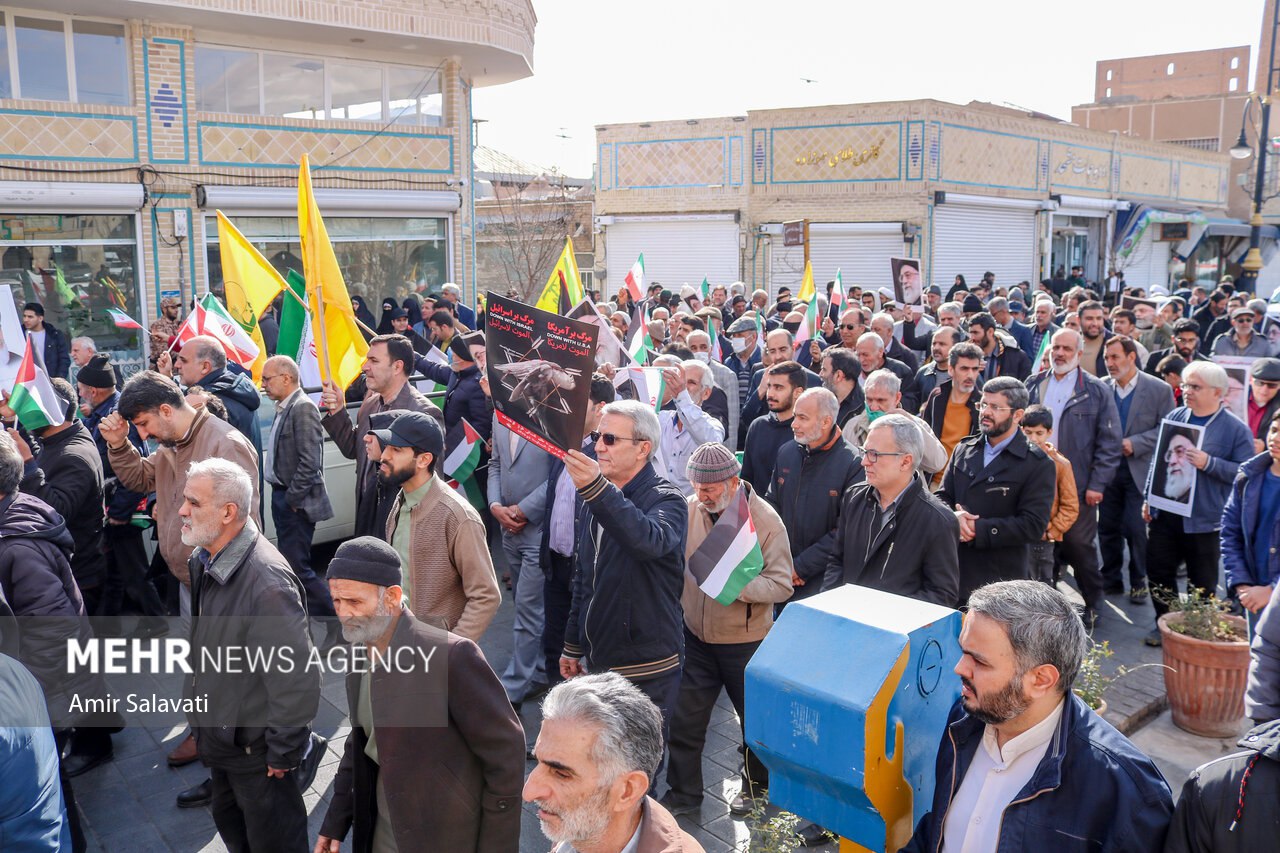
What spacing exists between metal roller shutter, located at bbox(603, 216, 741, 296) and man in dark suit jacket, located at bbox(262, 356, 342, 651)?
23454 mm

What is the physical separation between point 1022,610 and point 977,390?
17.3 feet

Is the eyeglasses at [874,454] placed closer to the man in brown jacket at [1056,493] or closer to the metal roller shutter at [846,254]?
the man in brown jacket at [1056,493]

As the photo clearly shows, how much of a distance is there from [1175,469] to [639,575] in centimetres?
445

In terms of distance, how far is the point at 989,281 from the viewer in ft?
75.9

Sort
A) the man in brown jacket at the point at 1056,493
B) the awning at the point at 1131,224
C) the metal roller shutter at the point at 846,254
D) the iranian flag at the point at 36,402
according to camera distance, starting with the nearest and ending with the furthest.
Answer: the iranian flag at the point at 36,402 < the man in brown jacket at the point at 1056,493 < the metal roller shutter at the point at 846,254 < the awning at the point at 1131,224

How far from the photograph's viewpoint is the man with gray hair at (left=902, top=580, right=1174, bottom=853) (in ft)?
8.48

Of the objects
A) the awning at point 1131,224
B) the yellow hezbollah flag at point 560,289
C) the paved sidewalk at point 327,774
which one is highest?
the awning at point 1131,224

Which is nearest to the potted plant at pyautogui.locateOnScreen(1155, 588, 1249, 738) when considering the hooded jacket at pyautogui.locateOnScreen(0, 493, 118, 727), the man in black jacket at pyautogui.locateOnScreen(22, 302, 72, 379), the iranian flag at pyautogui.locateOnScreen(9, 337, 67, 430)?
the hooded jacket at pyautogui.locateOnScreen(0, 493, 118, 727)

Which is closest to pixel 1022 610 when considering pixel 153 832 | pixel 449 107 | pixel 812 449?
pixel 812 449

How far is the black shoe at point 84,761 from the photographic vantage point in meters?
5.44

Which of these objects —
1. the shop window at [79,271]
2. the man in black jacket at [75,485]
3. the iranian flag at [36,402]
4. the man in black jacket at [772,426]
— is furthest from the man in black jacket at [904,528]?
the shop window at [79,271]

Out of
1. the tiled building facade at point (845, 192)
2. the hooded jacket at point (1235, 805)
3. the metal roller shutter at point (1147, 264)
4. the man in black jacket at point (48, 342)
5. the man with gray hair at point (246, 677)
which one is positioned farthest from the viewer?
the metal roller shutter at point (1147, 264)

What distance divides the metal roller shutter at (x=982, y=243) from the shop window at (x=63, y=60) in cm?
1915

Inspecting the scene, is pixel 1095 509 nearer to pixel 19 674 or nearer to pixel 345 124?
pixel 19 674
